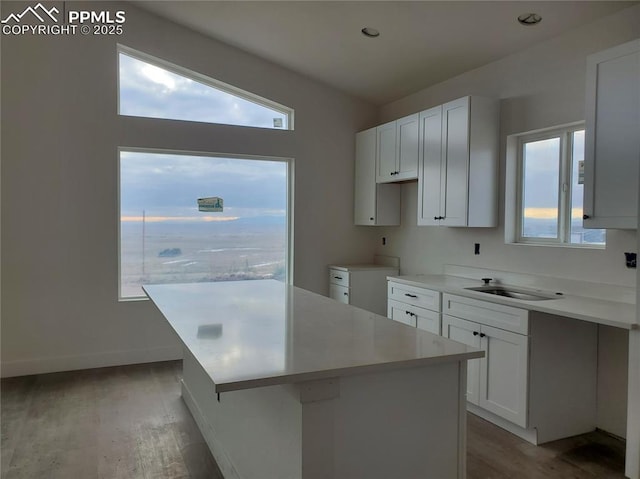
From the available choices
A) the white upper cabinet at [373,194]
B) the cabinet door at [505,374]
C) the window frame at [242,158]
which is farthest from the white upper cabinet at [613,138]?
the window frame at [242,158]

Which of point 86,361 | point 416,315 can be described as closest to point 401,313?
point 416,315

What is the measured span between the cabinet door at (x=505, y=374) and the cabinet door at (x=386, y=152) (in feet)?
6.86

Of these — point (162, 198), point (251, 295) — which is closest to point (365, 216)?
point (162, 198)

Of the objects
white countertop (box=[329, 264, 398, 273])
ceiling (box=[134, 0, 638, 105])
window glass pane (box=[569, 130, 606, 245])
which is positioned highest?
ceiling (box=[134, 0, 638, 105])

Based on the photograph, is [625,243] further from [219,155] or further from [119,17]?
[119,17]

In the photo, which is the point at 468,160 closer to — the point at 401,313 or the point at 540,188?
the point at 540,188

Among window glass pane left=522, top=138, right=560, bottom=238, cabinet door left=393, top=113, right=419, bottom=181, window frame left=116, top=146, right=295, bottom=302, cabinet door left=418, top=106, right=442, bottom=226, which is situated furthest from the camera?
window frame left=116, top=146, right=295, bottom=302

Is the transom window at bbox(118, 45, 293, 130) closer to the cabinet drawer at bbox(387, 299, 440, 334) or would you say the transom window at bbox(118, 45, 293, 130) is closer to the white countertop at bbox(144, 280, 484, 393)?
the cabinet drawer at bbox(387, 299, 440, 334)

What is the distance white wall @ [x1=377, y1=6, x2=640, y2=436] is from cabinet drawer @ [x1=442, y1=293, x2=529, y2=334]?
61cm

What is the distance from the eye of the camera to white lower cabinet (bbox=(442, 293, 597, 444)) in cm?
285

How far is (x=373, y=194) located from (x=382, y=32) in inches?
68.0

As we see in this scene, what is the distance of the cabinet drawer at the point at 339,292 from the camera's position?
16.4 ft

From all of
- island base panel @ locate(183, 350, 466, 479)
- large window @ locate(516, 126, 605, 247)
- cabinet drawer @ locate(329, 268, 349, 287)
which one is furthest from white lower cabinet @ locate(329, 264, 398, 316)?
island base panel @ locate(183, 350, 466, 479)

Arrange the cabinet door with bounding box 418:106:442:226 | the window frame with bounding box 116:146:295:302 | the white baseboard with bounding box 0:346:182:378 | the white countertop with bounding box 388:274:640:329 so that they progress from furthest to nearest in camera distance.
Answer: the window frame with bounding box 116:146:295:302
the white baseboard with bounding box 0:346:182:378
the cabinet door with bounding box 418:106:442:226
the white countertop with bounding box 388:274:640:329
